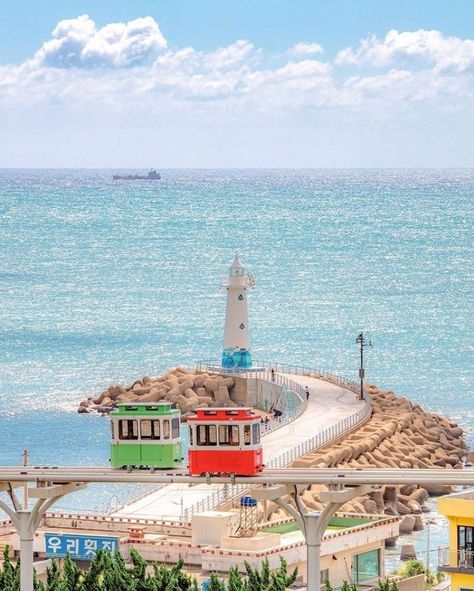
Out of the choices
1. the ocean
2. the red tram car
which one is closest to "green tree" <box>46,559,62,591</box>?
the red tram car

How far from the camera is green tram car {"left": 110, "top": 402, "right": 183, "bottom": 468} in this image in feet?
128

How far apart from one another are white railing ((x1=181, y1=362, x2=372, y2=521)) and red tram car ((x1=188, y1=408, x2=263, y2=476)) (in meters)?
13.2

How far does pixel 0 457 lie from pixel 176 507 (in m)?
27.6

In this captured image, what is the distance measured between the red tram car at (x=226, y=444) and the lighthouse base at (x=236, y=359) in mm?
50377

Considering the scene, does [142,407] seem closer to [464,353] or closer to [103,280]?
[464,353]

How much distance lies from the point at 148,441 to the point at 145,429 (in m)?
0.24

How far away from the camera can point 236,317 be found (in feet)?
288

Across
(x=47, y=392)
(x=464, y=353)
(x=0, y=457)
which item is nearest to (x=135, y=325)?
(x=464, y=353)

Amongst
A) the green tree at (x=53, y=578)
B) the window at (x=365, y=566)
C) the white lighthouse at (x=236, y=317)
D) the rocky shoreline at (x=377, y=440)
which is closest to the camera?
the green tree at (x=53, y=578)

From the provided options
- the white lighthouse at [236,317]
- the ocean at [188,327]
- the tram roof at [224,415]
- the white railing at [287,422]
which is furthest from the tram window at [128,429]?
the white lighthouse at [236,317]

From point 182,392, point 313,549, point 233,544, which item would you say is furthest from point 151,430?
point 182,392

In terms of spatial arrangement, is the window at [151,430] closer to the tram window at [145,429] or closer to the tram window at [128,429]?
the tram window at [145,429]

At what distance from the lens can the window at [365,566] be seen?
150ft

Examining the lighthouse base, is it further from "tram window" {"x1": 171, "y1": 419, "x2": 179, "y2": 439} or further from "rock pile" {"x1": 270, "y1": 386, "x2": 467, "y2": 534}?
"tram window" {"x1": 171, "y1": 419, "x2": 179, "y2": 439}
